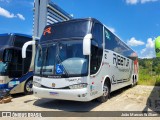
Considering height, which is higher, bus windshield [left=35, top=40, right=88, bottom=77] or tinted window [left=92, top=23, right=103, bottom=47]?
tinted window [left=92, top=23, right=103, bottom=47]

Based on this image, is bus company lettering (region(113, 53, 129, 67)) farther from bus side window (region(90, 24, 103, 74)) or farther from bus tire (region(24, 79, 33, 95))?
bus tire (region(24, 79, 33, 95))

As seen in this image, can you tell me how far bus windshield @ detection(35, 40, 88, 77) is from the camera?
731 cm

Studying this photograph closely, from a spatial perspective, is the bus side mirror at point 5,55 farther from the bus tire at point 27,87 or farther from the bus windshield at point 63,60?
the bus windshield at point 63,60

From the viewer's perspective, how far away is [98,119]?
21.3ft

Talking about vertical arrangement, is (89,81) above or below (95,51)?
below

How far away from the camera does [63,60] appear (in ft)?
24.7

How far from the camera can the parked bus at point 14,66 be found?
9.77 m

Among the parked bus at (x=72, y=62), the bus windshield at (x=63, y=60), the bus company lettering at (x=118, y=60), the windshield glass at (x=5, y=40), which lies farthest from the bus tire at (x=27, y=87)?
the bus company lettering at (x=118, y=60)

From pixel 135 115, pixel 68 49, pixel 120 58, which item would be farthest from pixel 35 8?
pixel 135 115

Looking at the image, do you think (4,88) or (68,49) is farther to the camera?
(4,88)

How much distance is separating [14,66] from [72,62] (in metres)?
3.98

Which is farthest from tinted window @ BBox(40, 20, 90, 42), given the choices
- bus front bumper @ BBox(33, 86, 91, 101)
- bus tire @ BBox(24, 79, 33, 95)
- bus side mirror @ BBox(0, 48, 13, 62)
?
bus tire @ BBox(24, 79, 33, 95)

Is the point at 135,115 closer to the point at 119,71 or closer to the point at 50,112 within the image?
the point at 50,112

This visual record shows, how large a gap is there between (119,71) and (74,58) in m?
4.58
